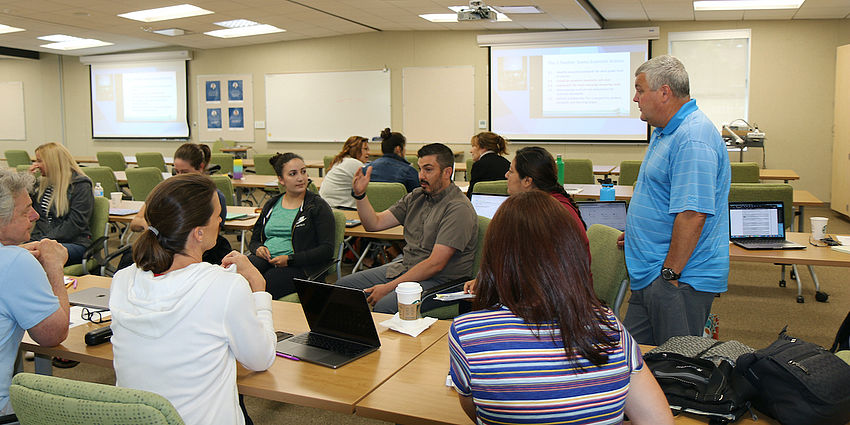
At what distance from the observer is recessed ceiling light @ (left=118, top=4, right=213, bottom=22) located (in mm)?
8973

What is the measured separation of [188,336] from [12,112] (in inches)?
642

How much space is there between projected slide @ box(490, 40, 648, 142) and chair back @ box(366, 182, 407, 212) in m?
6.06

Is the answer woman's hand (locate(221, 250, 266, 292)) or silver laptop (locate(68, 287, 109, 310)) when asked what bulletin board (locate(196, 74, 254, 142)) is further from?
woman's hand (locate(221, 250, 266, 292))

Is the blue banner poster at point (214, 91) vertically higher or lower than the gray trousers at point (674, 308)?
higher

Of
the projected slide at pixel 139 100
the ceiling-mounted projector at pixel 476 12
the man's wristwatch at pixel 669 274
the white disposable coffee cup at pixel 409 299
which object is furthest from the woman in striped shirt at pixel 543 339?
the projected slide at pixel 139 100

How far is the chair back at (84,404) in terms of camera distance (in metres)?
1.28

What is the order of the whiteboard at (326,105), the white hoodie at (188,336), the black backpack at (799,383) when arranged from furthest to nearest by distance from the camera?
the whiteboard at (326,105) → the white hoodie at (188,336) → the black backpack at (799,383)

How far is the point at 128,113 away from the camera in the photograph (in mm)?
14094

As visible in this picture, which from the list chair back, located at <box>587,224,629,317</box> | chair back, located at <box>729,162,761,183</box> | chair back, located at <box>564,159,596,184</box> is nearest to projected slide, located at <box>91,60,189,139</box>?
chair back, located at <box>564,159,596,184</box>

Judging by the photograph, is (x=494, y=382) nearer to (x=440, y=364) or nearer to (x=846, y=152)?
(x=440, y=364)

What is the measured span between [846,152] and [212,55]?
1078cm

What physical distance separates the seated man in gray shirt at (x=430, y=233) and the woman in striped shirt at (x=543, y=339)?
1847 millimetres

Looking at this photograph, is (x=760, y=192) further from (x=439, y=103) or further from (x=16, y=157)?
(x=16, y=157)

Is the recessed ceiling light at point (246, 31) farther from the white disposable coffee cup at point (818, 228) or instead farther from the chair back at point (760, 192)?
the white disposable coffee cup at point (818, 228)
